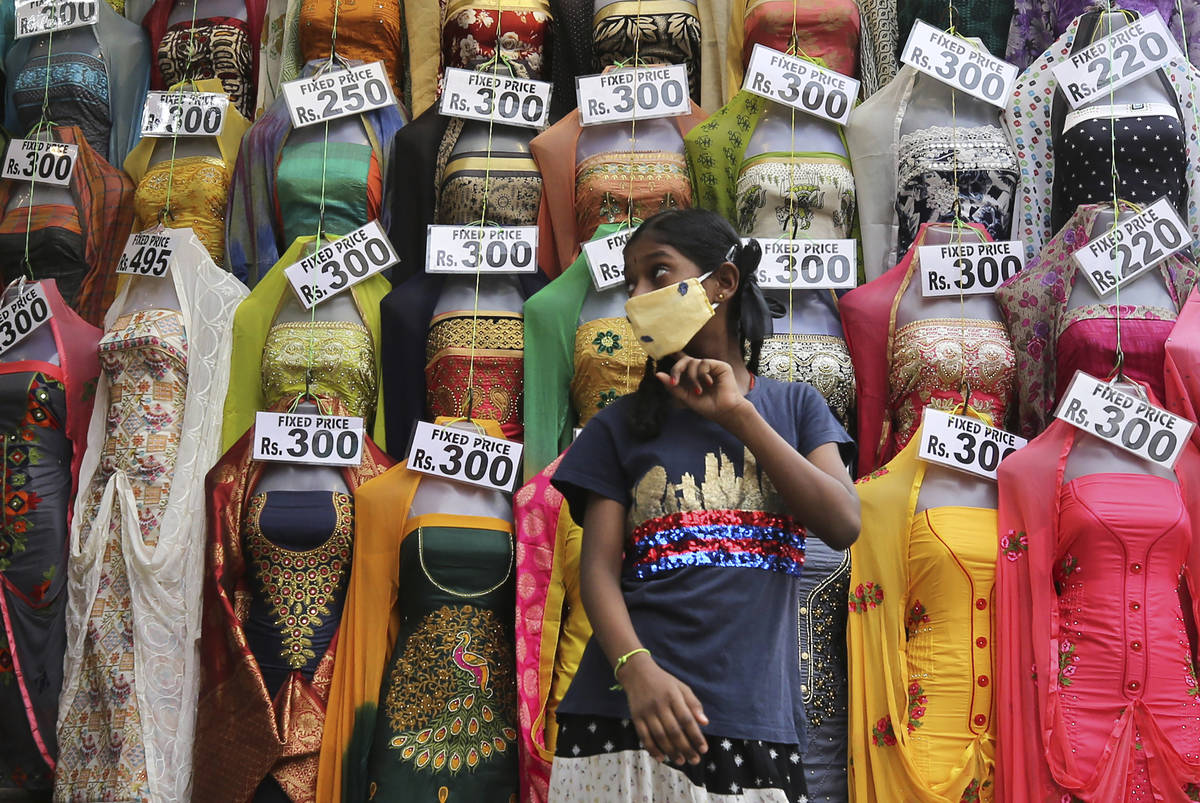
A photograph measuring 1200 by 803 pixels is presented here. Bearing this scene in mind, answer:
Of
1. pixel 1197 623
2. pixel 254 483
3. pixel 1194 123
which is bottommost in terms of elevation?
pixel 1197 623

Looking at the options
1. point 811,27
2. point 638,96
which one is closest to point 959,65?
point 811,27

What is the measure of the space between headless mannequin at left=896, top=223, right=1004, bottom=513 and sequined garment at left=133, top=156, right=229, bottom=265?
2141 millimetres

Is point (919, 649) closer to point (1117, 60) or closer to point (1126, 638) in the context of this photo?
point (1126, 638)

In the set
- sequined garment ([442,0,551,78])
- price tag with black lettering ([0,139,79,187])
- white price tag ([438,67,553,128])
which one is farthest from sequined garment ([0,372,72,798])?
sequined garment ([442,0,551,78])

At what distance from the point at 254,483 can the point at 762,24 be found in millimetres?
2059

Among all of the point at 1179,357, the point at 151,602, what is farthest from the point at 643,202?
the point at 151,602

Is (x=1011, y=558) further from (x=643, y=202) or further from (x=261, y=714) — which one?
(x=261, y=714)

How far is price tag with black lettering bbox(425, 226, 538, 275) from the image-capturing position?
13.0 ft

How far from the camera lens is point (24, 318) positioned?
411cm

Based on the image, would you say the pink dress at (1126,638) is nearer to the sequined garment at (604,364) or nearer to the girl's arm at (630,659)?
the sequined garment at (604,364)

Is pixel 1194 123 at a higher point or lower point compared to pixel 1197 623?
higher

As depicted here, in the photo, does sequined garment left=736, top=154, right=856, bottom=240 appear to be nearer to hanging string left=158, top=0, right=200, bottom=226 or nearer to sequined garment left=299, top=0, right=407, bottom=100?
sequined garment left=299, top=0, right=407, bottom=100

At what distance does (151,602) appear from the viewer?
144 inches

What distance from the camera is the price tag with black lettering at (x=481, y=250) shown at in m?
3.96
